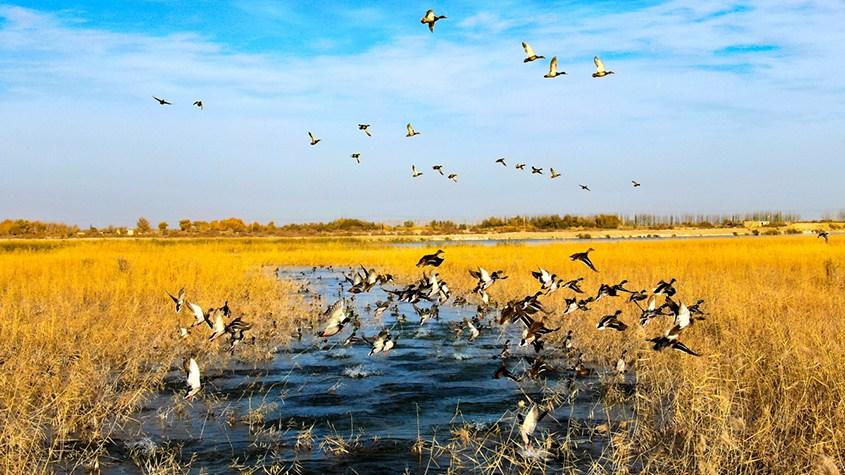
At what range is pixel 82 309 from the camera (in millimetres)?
16609

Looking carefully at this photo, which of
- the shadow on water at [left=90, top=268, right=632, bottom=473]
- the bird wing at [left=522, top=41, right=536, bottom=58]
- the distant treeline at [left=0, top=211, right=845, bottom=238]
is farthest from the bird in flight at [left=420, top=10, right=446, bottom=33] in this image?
the distant treeline at [left=0, top=211, right=845, bottom=238]

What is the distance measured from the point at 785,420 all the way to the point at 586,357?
18.6 ft

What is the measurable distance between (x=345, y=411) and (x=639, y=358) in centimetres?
526

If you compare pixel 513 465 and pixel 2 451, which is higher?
pixel 2 451

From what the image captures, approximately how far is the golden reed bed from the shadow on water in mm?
682

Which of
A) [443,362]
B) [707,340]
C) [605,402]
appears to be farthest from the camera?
[443,362]

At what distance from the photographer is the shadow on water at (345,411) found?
7.75m

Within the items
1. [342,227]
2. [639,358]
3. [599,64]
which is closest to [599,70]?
[599,64]

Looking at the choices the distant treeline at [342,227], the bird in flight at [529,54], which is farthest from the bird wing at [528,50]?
the distant treeline at [342,227]

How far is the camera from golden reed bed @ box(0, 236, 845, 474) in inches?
277

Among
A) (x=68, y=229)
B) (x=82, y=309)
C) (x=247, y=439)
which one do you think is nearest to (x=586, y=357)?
(x=247, y=439)

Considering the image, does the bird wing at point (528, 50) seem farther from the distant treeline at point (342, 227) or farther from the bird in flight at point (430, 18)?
the distant treeline at point (342, 227)

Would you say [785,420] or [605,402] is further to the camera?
[605,402]

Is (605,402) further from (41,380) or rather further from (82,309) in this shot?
(82,309)
